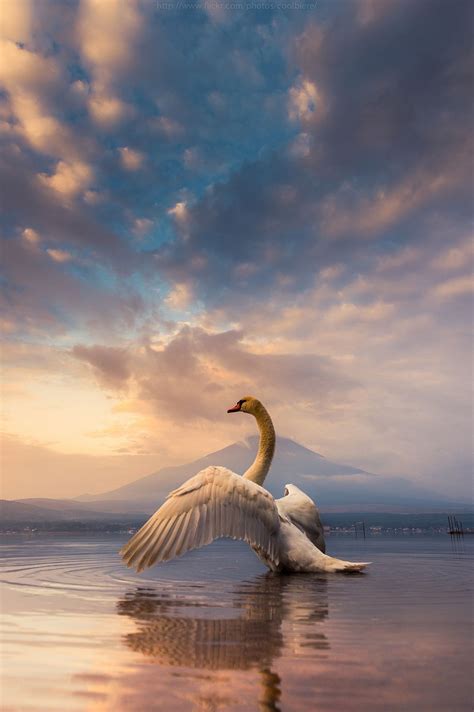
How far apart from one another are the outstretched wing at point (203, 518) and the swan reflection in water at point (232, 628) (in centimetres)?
80

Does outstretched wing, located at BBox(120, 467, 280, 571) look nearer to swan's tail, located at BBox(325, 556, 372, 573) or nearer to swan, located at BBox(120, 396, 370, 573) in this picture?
swan, located at BBox(120, 396, 370, 573)

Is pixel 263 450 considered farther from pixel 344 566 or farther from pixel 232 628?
pixel 232 628

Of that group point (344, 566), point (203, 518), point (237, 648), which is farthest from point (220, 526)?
point (237, 648)

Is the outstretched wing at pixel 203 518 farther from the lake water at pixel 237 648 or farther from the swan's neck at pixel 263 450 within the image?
the swan's neck at pixel 263 450

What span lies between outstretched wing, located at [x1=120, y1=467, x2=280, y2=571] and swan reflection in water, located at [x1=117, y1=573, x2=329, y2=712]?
797mm

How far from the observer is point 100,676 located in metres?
3.91

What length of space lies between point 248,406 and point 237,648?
414 inches

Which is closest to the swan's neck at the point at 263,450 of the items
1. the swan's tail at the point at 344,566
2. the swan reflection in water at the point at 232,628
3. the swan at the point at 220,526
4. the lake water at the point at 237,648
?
the swan at the point at 220,526

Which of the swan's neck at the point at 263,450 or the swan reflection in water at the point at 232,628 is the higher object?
the swan's neck at the point at 263,450

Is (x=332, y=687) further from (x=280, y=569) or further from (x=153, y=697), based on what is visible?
(x=280, y=569)

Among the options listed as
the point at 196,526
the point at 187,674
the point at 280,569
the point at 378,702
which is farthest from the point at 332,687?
the point at 280,569

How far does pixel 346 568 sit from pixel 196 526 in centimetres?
292

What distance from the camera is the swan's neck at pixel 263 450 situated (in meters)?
13.1

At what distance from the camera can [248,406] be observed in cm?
1513
